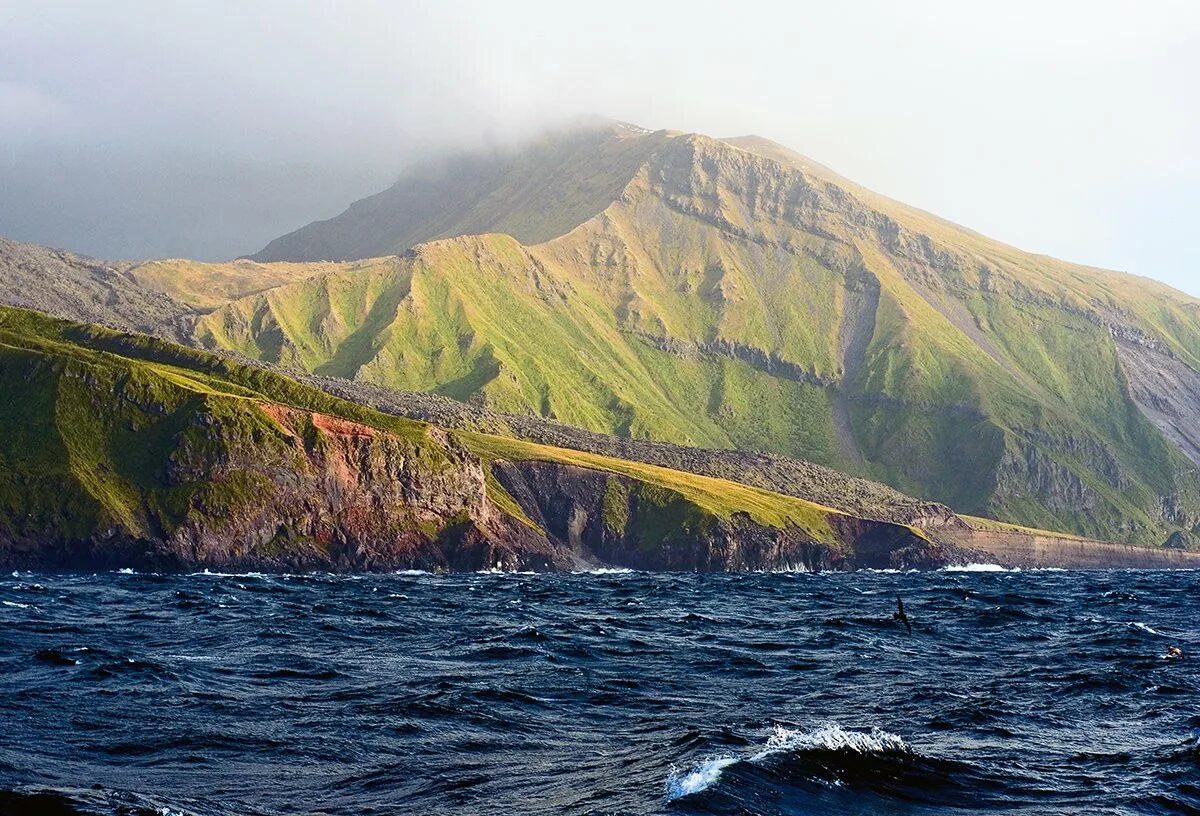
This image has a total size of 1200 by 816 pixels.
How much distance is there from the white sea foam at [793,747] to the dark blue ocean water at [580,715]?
13 cm

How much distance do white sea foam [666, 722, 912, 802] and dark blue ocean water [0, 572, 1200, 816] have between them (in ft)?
0.43

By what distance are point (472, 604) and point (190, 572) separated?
304 ft

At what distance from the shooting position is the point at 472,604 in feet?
371

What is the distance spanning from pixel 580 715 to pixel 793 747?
1179 centimetres

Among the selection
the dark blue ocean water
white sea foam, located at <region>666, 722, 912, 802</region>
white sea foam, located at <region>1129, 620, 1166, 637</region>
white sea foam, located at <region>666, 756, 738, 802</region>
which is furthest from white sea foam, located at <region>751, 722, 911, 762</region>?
white sea foam, located at <region>1129, 620, 1166, 637</region>

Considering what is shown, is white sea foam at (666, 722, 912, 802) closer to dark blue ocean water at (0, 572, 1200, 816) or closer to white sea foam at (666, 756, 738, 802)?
white sea foam at (666, 756, 738, 802)

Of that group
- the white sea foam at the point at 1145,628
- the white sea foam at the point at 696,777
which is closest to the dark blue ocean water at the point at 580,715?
the white sea foam at the point at 696,777

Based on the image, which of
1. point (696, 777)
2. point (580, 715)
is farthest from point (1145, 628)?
point (696, 777)

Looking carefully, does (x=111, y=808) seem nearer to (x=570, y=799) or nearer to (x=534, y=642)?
(x=570, y=799)

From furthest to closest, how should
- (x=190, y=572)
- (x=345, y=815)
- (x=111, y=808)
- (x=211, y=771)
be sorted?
(x=190, y=572), (x=211, y=771), (x=345, y=815), (x=111, y=808)

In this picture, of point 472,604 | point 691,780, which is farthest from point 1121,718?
point 472,604

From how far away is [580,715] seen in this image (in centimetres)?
5147

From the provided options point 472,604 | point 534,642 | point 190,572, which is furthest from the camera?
point 190,572

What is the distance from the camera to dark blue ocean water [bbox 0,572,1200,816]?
37.3 meters
